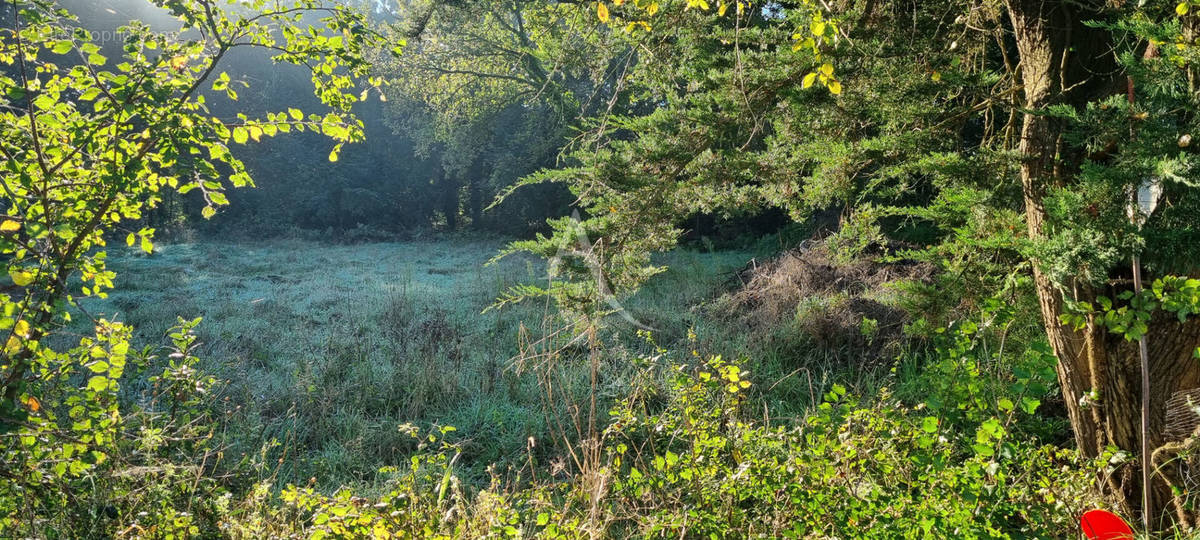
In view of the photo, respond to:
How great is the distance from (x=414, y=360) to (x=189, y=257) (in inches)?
416

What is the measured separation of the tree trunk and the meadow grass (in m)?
2.60

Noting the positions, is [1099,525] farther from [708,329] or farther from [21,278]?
[708,329]

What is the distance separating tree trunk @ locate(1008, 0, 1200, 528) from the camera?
95.9 inches

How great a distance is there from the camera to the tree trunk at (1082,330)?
7.99 feet

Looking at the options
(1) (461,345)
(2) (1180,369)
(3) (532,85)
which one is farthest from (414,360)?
(3) (532,85)

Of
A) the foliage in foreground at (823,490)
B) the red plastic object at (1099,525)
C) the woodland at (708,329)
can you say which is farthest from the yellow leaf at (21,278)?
the red plastic object at (1099,525)

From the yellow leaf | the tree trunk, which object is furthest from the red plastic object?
the yellow leaf

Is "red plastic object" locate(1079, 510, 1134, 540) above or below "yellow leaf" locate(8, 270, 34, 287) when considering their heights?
below

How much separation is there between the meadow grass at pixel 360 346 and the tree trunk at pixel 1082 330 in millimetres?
2604

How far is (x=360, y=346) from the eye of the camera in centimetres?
635

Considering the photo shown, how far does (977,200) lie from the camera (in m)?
2.66

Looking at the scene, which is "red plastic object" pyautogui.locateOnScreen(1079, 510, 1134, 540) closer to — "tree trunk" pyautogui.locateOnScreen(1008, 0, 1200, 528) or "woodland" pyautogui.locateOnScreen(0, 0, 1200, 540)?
"woodland" pyautogui.locateOnScreen(0, 0, 1200, 540)

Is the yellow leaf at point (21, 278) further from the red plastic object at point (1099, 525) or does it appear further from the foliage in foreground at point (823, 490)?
the red plastic object at point (1099, 525)

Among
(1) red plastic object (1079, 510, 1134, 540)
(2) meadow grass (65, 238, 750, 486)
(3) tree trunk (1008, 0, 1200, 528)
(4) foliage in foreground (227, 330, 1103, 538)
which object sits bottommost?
(2) meadow grass (65, 238, 750, 486)
